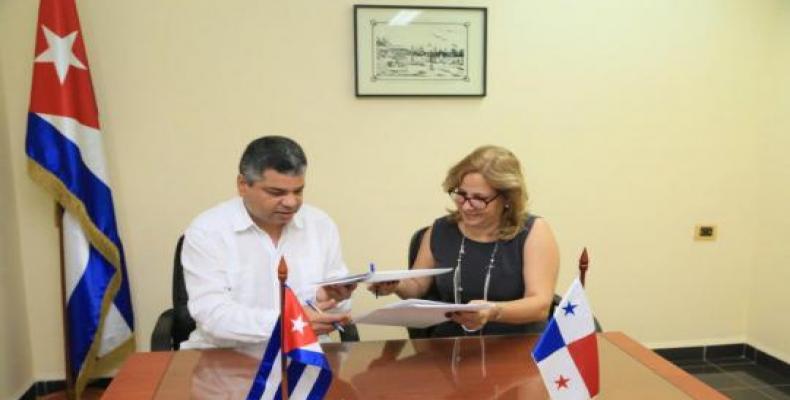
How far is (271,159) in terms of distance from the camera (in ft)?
5.43

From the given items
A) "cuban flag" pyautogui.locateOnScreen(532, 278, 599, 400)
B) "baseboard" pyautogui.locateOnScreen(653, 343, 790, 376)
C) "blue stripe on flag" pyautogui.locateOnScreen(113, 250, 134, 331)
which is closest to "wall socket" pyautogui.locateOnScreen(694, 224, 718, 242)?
"baseboard" pyautogui.locateOnScreen(653, 343, 790, 376)

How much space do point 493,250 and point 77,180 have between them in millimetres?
1797

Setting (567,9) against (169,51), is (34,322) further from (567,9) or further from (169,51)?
(567,9)

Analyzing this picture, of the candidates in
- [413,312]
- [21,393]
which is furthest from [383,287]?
[21,393]

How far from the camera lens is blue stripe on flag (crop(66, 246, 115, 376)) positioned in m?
2.42

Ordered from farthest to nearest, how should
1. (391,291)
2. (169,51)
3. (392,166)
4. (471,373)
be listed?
(392,166) < (169,51) < (391,291) < (471,373)

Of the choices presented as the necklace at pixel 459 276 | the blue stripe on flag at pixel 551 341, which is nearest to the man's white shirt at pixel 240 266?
the necklace at pixel 459 276

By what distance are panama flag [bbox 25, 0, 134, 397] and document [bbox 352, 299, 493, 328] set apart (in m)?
1.56

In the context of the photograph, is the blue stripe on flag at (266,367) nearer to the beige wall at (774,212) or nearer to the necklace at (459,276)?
the necklace at (459,276)

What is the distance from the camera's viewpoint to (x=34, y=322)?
8.58 ft

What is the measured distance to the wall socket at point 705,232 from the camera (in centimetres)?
306

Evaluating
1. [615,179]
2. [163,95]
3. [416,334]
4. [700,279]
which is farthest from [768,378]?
[163,95]

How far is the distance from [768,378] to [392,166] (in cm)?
235

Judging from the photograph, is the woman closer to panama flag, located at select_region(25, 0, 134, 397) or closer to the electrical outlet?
panama flag, located at select_region(25, 0, 134, 397)
